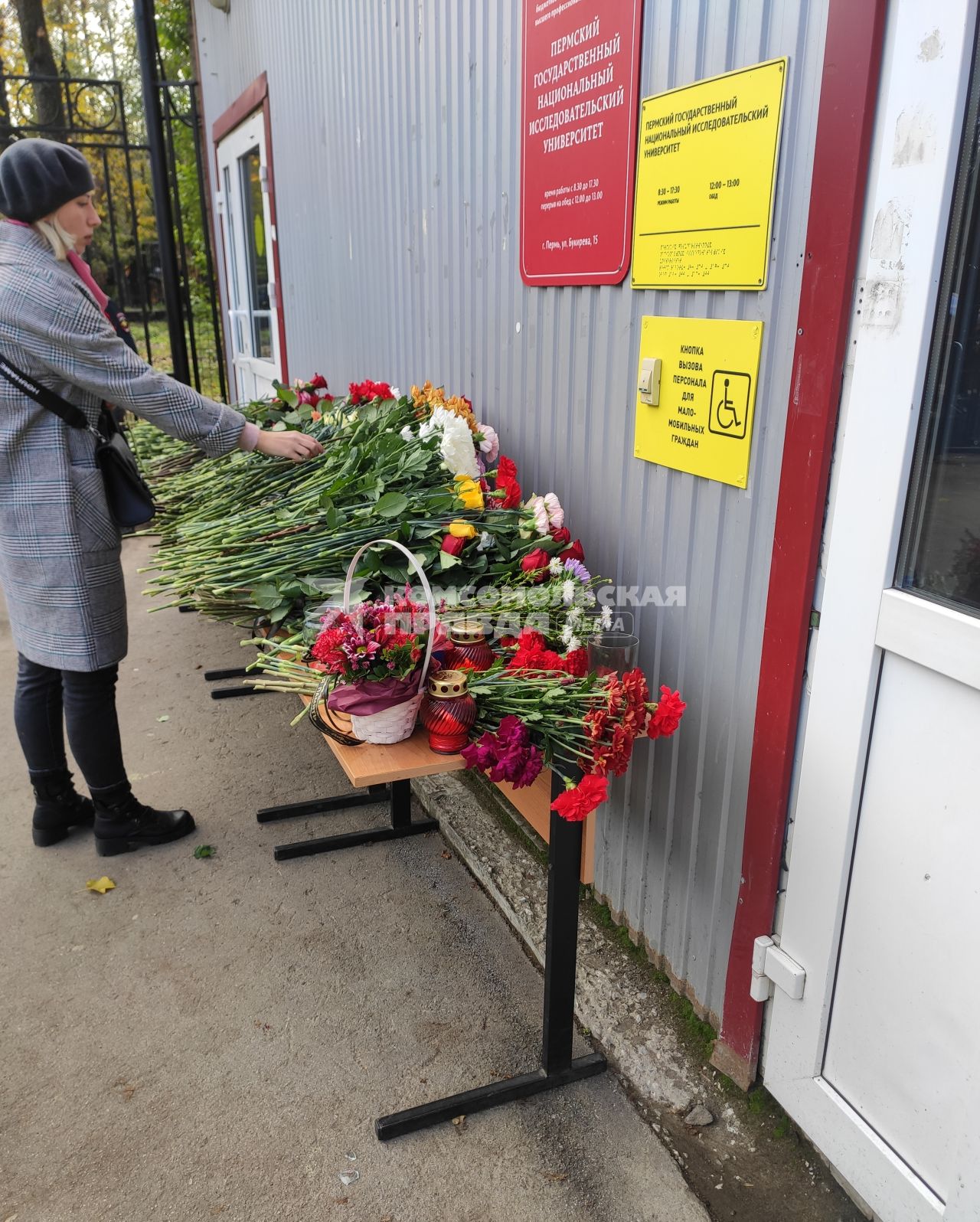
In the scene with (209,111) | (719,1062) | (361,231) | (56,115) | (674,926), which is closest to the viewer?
(719,1062)

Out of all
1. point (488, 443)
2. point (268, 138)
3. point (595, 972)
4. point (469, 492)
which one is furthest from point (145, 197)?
point (595, 972)

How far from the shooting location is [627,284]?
201 cm

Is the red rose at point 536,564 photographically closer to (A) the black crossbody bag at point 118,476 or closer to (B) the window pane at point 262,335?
(A) the black crossbody bag at point 118,476

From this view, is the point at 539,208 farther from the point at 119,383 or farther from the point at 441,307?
the point at 119,383

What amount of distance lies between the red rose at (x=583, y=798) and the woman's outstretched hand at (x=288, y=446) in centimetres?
141

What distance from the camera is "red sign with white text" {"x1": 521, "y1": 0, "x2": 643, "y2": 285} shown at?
6.40 ft

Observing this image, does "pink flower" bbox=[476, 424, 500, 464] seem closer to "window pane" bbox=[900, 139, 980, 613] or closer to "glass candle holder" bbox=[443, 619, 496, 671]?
"glass candle holder" bbox=[443, 619, 496, 671]

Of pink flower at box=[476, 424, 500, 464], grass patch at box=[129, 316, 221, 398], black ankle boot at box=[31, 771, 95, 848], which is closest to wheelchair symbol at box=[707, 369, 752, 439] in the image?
pink flower at box=[476, 424, 500, 464]

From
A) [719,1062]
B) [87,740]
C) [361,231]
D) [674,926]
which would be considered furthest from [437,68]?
[719,1062]

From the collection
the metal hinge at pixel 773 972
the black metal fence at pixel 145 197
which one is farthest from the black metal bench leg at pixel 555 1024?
the black metal fence at pixel 145 197

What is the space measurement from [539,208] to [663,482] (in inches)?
35.1

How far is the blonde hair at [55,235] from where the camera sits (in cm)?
238

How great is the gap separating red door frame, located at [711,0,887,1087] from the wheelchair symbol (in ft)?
0.43

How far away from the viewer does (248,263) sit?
23.0 ft
